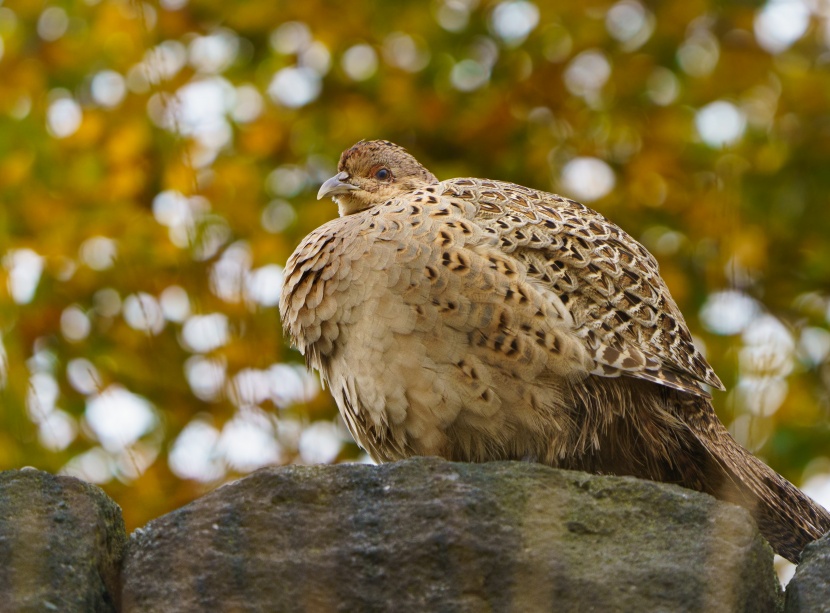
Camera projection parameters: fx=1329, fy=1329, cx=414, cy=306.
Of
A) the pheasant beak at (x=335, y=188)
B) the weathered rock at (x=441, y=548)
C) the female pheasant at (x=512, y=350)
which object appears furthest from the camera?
the pheasant beak at (x=335, y=188)

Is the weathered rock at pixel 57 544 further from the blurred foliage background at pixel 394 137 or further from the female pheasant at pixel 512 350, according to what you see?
the blurred foliage background at pixel 394 137

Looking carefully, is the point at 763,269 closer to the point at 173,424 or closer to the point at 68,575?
the point at 173,424

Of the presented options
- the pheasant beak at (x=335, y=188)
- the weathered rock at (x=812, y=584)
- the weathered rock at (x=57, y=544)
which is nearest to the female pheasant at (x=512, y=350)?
the pheasant beak at (x=335, y=188)

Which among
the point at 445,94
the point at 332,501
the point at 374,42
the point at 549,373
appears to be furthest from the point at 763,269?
the point at 332,501

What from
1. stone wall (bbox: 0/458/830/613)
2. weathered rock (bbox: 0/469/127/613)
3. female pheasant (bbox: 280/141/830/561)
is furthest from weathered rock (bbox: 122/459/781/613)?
female pheasant (bbox: 280/141/830/561)

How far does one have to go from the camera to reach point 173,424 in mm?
9555

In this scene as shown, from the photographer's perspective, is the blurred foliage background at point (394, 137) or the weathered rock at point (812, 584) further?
the blurred foliage background at point (394, 137)

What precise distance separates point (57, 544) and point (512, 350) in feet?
7.21

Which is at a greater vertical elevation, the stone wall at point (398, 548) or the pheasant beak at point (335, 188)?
the pheasant beak at point (335, 188)

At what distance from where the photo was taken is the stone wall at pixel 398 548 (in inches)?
154

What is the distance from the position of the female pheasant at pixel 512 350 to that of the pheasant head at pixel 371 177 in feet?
3.76

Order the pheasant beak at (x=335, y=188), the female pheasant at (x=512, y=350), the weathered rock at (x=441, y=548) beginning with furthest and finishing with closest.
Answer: the pheasant beak at (x=335, y=188) < the female pheasant at (x=512, y=350) < the weathered rock at (x=441, y=548)

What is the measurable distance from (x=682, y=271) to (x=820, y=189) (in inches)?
54.7

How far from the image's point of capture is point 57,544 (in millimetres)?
4062
